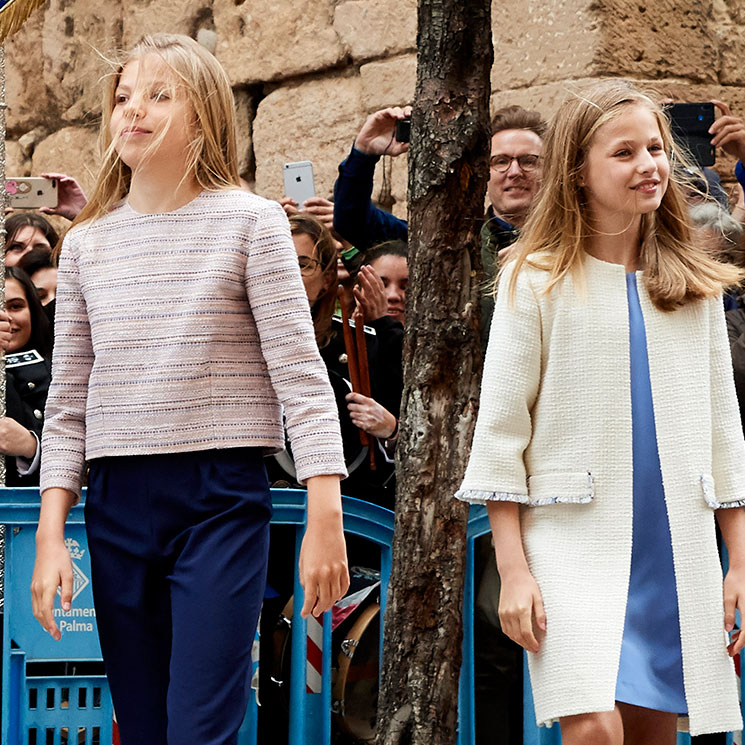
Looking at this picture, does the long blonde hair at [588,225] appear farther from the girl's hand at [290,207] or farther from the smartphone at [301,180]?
the smartphone at [301,180]

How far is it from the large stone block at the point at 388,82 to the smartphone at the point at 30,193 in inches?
76.2

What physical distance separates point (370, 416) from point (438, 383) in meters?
0.76

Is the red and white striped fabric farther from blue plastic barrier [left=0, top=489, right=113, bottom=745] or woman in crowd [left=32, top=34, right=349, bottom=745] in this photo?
woman in crowd [left=32, top=34, right=349, bottom=745]

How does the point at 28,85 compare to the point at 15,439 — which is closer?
the point at 15,439

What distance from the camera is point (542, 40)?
16.5ft

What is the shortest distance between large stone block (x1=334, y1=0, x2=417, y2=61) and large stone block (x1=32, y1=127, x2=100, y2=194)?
1705mm

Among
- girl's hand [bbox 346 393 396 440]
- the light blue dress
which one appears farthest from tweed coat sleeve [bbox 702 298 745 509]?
girl's hand [bbox 346 393 396 440]

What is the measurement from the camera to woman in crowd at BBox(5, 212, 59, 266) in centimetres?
483

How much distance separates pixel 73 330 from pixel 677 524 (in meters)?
1.08

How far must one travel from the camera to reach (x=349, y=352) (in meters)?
3.75

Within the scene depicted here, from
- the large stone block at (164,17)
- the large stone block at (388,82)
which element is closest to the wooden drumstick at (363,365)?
the large stone block at (388,82)

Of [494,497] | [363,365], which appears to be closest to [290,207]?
[363,365]

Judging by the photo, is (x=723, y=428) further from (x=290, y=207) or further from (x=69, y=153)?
(x=69, y=153)

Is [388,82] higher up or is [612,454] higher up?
[388,82]
